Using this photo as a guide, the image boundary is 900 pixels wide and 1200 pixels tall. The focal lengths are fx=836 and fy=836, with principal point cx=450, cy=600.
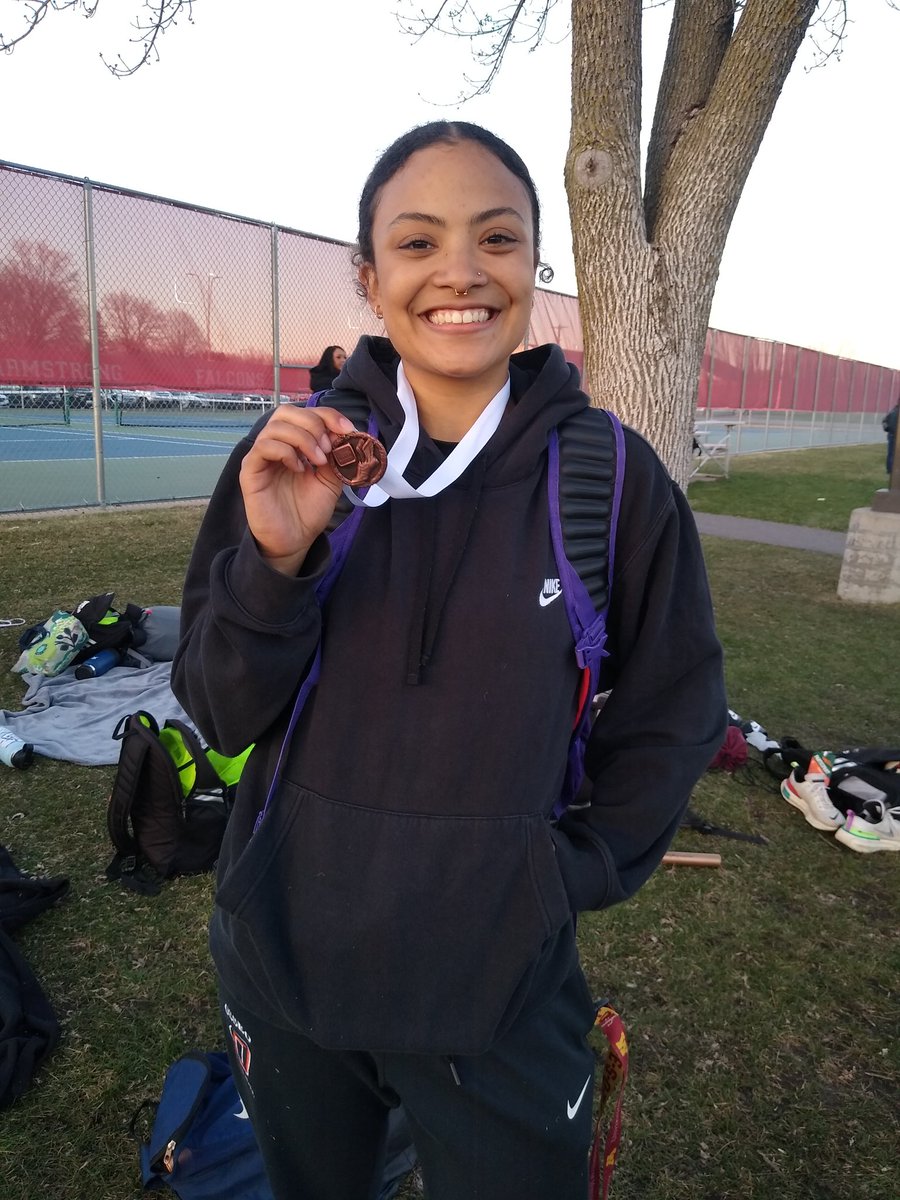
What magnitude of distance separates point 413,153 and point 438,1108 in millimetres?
1426

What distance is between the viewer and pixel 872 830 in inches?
150

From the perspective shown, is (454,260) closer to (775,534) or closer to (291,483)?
(291,483)

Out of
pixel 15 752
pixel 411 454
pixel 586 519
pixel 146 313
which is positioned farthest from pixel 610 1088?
pixel 146 313

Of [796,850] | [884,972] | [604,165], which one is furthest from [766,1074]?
[604,165]

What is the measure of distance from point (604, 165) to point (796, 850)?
3.33 m

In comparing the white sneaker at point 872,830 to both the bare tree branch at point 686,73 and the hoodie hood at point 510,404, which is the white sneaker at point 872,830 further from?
the hoodie hood at point 510,404

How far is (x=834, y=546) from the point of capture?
11.2 m

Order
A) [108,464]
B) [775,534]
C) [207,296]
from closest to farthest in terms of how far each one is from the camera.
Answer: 1. [207,296]
2. [775,534]
3. [108,464]

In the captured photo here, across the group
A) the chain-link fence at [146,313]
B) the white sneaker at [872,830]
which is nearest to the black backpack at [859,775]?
the white sneaker at [872,830]

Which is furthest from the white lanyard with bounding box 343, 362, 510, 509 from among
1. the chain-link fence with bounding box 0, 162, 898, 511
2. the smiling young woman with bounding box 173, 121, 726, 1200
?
the chain-link fence with bounding box 0, 162, 898, 511

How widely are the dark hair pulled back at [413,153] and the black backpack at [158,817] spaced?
264 cm

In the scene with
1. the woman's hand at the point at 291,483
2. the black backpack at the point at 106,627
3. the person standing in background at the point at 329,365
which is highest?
the person standing in background at the point at 329,365

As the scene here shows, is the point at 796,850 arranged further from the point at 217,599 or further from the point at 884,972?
the point at 217,599

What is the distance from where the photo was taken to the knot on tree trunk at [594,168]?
395 cm
